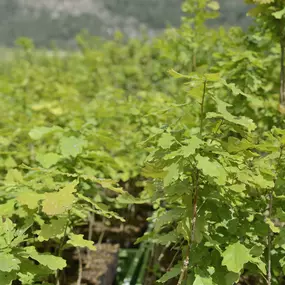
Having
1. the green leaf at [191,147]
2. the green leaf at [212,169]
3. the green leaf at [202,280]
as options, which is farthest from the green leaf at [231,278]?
the green leaf at [191,147]

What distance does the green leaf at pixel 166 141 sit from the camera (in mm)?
1575

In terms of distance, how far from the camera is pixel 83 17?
117m

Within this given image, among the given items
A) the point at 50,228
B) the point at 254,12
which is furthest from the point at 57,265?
the point at 254,12

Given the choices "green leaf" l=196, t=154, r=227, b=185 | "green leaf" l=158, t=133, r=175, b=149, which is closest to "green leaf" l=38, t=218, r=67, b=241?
"green leaf" l=158, t=133, r=175, b=149

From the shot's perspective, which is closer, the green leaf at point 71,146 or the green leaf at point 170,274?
the green leaf at point 170,274

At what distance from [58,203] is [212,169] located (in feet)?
2.07

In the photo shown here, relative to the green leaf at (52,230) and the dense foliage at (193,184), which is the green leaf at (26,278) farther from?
the green leaf at (52,230)

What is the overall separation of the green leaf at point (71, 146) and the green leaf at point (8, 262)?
2.46ft

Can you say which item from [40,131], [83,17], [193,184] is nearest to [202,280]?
[193,184]

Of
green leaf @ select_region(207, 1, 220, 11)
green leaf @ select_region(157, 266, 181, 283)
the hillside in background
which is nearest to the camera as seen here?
green leaf @ select_region(157, 266, 181, 283)

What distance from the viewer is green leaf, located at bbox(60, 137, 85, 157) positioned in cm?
218

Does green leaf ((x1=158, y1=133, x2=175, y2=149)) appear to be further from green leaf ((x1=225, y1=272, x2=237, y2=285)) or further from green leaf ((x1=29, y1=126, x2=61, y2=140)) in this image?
green leaf ((x1=29, y1=126, x2=61, y2=140))

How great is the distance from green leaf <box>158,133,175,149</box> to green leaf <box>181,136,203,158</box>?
80 mm

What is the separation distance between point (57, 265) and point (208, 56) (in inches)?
114
